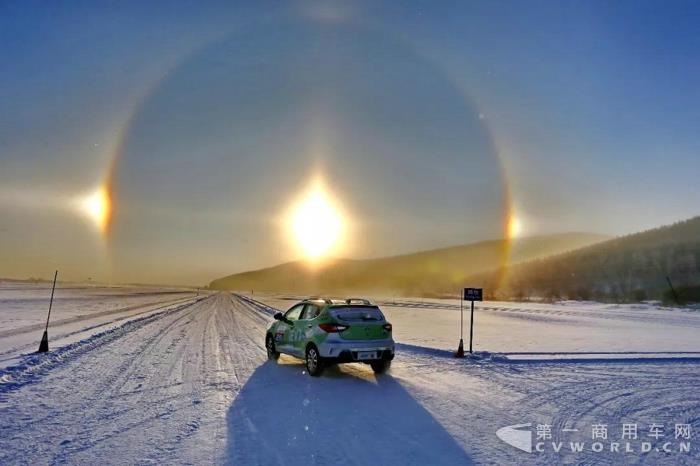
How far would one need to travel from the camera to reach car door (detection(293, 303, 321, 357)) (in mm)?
11102

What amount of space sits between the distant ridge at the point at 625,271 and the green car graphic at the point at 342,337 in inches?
2851

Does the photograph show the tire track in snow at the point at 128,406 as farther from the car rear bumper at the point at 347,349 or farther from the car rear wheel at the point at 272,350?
the car rear bumper at the point at 347,349

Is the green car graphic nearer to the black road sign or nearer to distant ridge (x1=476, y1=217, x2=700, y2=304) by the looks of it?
the black road sign

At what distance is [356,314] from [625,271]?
114329 millimetres

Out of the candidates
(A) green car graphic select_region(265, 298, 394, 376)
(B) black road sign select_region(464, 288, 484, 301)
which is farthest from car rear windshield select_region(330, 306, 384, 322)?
(B) black road sign select_region(464, 288, 484, 301)

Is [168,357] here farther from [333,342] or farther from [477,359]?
[477,359]

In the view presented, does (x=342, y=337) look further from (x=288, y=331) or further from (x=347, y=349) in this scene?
(x=288, y=331)

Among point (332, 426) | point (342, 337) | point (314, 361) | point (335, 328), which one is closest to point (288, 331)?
point (314, 361)

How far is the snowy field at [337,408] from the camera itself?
5633 millimetres

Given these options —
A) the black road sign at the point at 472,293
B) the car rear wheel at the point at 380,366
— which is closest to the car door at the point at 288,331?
the car rear wheel at the point at 380,366

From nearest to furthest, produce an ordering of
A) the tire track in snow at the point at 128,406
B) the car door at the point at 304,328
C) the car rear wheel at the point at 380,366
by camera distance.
Result: the tire track in snow at the point at 128,406
the car rear wheel at the point at 380,366
the car door at the point at 304,328

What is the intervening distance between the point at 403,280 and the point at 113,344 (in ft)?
609

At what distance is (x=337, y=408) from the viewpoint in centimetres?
771

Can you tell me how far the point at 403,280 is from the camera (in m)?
198
